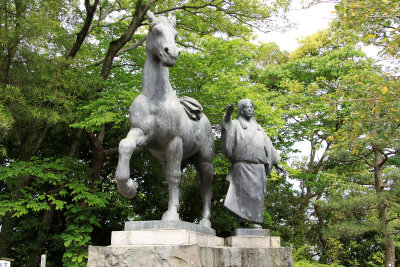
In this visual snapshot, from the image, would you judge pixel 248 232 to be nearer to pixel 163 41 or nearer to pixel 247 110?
pixel 247 110

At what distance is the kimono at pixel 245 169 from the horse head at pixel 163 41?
165cm

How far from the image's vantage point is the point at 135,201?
1418 cm

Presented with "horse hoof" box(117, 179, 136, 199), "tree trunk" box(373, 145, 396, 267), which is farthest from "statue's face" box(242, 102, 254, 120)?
"tree trunk" box(373, 145, 396, 267)

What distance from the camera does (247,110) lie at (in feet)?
19.4

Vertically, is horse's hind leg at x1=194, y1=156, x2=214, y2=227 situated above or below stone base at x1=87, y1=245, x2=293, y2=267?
above

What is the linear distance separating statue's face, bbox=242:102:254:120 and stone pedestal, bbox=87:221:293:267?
1911 millimetres

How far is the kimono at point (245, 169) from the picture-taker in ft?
17.9

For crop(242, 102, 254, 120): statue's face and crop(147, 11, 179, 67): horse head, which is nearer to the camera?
crop(147, 11, 179, 67): horse head


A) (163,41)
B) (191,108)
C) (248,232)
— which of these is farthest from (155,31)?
(248,232)

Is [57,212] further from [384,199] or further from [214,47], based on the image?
[384,199]

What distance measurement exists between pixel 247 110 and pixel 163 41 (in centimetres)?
212

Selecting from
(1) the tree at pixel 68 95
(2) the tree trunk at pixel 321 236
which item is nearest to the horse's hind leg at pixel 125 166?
(1) the tree at pixel 68 95

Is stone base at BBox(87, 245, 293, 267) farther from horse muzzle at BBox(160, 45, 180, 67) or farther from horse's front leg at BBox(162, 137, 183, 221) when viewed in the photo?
horse muzzle at BBox(160, 45, 180, 67)

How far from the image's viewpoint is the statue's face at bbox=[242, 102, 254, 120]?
19.4 ft
